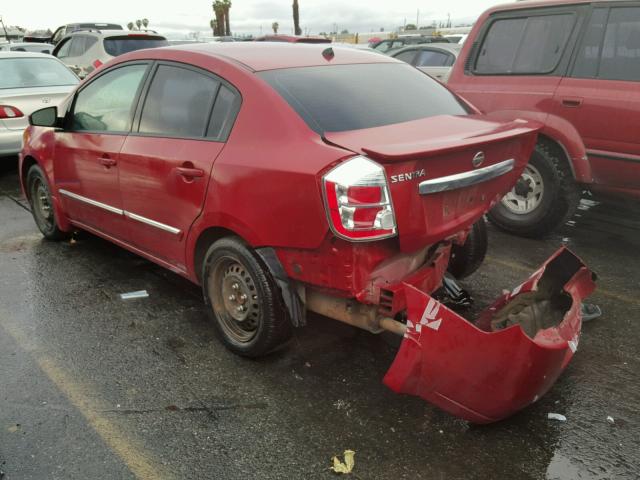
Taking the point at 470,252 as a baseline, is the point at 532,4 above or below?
above

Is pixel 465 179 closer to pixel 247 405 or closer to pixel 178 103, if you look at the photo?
pixel 247 405

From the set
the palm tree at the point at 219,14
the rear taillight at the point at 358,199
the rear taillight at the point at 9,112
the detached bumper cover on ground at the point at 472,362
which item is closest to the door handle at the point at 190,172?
the rear taillight at the point at 358,199

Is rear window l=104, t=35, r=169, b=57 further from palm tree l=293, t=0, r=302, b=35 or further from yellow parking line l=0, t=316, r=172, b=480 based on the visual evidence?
palm tree l=293, t=0, r=302, b=35

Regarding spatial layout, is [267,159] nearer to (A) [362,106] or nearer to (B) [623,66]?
(A) [362,106]

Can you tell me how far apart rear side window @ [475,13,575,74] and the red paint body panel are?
0.28 ft

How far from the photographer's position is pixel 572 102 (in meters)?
4.73

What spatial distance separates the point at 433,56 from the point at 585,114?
6658 millimetres

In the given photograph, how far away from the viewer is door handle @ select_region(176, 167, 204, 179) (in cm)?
305

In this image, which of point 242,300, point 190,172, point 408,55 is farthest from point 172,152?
point 408,55

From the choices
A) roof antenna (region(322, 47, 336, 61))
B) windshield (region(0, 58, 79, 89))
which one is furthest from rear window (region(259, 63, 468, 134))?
windshield (region(0, 58, 79, 89))

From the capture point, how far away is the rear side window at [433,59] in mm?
10609

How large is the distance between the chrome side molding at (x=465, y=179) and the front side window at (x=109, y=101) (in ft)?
7.22

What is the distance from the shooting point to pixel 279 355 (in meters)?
3.26

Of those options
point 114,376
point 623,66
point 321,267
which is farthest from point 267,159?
point 623,66
